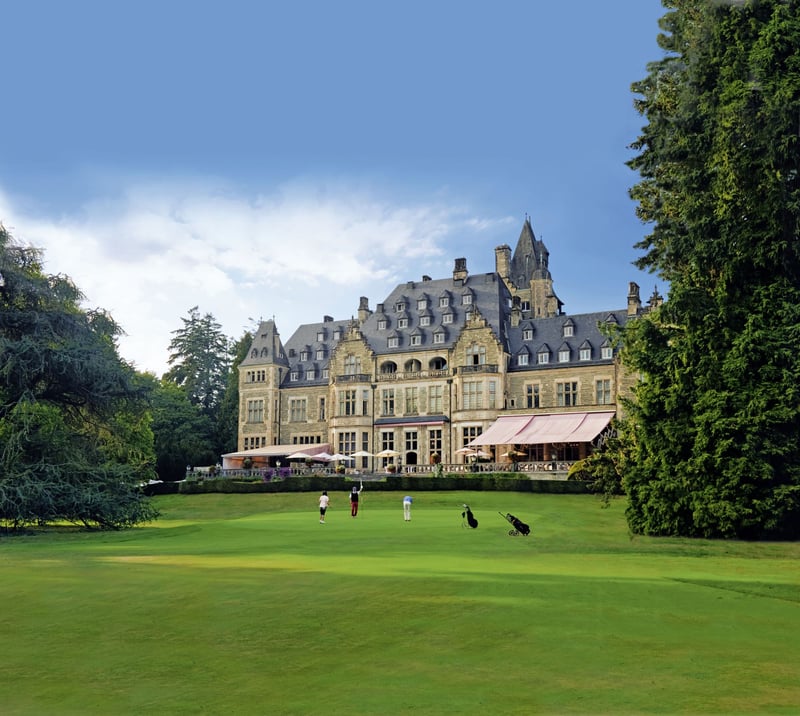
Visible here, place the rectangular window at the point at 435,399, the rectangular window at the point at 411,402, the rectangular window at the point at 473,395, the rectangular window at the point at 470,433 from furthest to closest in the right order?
the rectangular window at the point at 411,402 → the rectangular window at the point at 435,399 → the rectangular window at the point at 473,395 → the rectangular window at the point at 470,433

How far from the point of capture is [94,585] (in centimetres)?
1666

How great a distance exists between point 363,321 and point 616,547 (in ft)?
191

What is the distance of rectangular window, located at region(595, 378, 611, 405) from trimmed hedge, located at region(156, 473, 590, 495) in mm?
13630

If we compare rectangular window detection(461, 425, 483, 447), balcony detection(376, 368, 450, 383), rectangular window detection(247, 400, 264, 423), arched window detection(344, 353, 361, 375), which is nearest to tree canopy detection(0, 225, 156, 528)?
rectangular window detection(461, 425, 483, 447)

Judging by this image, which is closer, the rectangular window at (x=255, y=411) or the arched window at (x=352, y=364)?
the arched window at (x=352, y=364)

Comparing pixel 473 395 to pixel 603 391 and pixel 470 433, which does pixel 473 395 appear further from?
pixel 603 391

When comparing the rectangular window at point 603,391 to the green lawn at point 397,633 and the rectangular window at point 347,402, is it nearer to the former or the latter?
the rectangular window at point 347,402

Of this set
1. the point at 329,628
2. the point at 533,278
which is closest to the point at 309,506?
the point at 329,628

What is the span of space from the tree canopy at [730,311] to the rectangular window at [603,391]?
1378 inches

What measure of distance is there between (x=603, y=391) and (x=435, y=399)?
45.9ft

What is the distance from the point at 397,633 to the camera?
12539mm

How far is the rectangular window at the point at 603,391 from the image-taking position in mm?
67438

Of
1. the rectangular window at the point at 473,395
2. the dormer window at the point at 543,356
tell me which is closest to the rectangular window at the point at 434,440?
the rectangular window at the point at 473,395

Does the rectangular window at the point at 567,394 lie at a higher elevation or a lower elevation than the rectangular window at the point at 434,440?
higher
